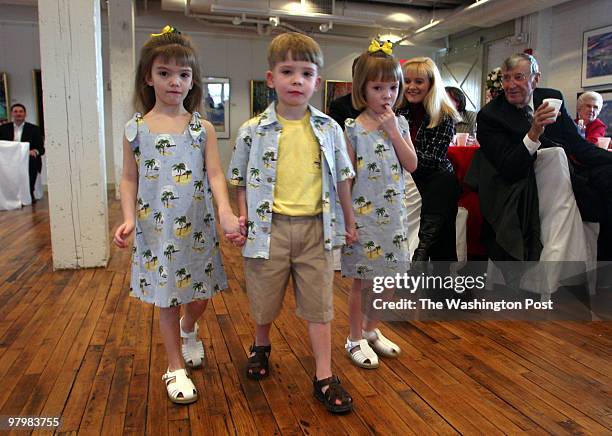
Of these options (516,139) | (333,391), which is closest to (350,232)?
(333,391)

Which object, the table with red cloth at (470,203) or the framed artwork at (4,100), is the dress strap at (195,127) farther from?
the framed artwork at (4,100)

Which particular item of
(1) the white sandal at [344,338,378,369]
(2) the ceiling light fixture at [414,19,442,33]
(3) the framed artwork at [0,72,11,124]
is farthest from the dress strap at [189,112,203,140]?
(3) the framed artwork at [0,72,11,124]

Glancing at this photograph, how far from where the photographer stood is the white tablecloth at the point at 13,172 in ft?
21.6

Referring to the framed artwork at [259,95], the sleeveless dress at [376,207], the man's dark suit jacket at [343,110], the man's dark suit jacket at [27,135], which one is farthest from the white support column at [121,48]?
the sleeveless dress at [376,207]

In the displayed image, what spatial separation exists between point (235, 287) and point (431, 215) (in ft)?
4.25

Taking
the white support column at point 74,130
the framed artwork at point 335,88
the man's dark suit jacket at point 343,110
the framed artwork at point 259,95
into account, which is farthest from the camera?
the framed artwork at point 335,88

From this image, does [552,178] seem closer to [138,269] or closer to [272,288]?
[272,288]

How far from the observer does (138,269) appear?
1766 mm

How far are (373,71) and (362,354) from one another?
111 cm

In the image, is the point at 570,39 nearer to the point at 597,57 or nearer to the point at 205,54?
the point at 597,57

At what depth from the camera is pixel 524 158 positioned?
2.66m

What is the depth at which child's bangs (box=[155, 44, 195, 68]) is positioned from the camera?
5.52 ft

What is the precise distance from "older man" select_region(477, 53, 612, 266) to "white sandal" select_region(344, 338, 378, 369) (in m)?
1.08

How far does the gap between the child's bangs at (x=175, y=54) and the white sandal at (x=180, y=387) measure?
1.07m
